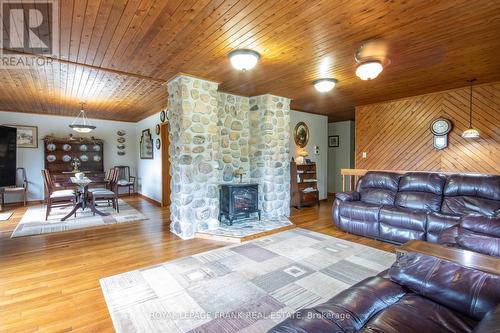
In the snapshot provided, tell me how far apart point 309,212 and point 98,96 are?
200 inches

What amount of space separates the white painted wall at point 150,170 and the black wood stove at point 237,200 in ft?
8.66

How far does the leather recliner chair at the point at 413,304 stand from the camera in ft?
3.59

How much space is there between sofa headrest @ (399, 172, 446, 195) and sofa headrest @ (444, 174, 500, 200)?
0.09m

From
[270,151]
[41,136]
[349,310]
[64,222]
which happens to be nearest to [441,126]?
[270,151]

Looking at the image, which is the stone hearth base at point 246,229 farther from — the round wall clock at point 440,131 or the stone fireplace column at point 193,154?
the round wall clock at point 440,131

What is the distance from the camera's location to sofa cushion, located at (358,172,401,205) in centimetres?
406

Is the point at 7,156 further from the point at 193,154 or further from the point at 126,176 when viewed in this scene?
the point at 126,176

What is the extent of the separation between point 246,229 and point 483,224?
293 centimetres

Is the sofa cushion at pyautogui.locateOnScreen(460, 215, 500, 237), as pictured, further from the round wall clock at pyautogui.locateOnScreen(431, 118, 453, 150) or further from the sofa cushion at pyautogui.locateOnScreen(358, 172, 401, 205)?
the round wall clock at pyautogui.locateOnScreen(431, 118, 453, 150)

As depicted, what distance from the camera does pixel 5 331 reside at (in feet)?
5.90

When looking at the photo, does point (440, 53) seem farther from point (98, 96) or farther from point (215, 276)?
point (98, 96)

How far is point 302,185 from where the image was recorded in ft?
20.6

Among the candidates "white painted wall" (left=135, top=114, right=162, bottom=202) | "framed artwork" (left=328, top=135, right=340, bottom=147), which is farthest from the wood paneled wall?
"white painted wall" (left=135, top=114, right=162, bottom=202)

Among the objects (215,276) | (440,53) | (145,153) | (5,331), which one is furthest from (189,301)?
(145,153)
